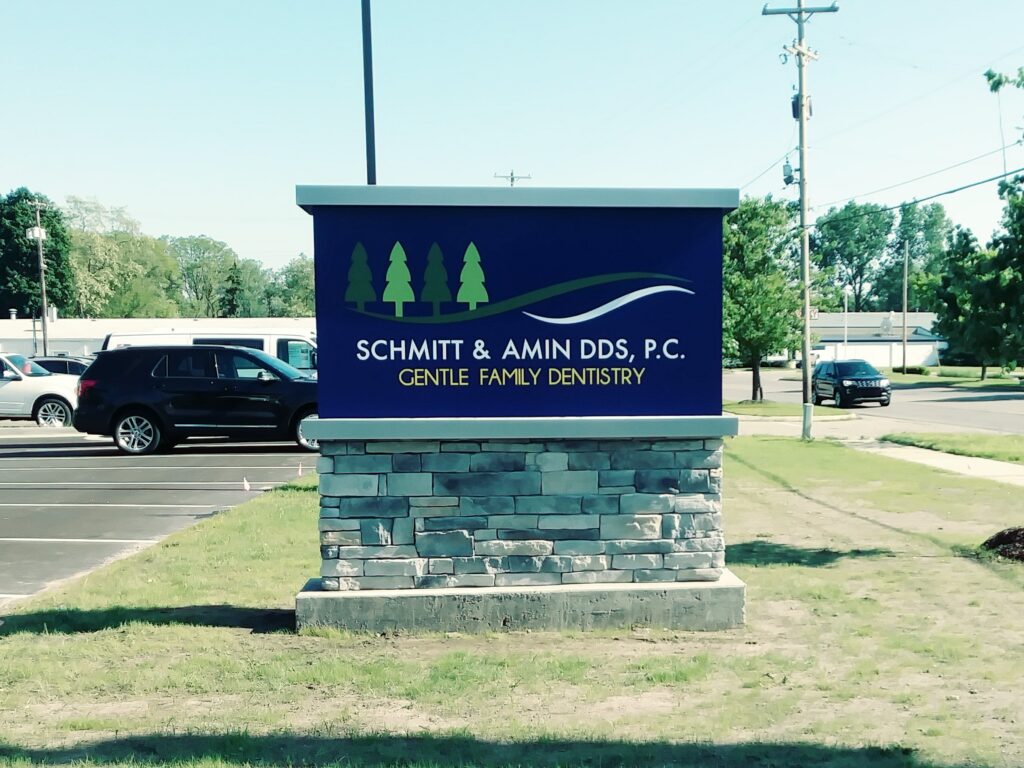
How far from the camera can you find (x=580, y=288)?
6141 mm

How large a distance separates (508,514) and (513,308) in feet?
4.17

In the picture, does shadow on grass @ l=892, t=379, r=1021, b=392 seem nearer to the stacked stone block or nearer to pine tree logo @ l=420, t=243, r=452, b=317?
the stacked stone block

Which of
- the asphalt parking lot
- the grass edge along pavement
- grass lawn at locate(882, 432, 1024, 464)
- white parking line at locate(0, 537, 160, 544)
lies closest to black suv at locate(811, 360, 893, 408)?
the grass edge along pavement

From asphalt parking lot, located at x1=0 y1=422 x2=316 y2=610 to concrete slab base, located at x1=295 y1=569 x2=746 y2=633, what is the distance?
2824 mm

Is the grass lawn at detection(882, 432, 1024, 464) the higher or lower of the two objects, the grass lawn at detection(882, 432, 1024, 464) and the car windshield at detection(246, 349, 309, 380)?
the lower

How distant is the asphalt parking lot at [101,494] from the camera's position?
8.70 m

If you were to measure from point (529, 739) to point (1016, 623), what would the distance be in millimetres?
3489

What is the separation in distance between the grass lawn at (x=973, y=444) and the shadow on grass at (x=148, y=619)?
1266 cm

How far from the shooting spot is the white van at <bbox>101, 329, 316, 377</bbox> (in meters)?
21.7

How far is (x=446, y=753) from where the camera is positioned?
162 inches

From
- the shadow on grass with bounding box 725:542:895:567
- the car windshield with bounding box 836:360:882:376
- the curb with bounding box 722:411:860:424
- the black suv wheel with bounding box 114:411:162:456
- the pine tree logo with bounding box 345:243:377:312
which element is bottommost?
the curb with bounding box 722:411:860:424

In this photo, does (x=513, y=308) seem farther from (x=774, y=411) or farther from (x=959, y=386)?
(x=959, y=386)

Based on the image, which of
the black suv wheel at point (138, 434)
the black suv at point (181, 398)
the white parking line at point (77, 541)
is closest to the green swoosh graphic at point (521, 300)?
the white parking line at point (77, 541)

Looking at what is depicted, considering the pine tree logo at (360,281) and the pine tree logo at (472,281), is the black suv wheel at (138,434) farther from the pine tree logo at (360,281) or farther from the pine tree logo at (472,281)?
the pine tree logo at (472,281)
